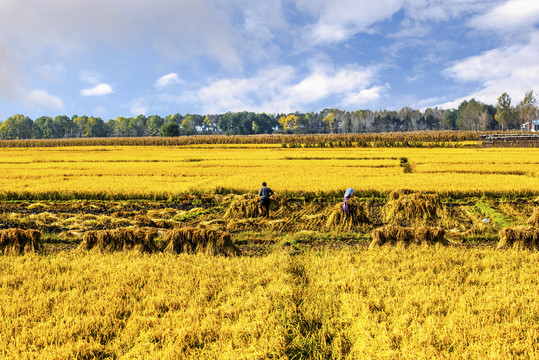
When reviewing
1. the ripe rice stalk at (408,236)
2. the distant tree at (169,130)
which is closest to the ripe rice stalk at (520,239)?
the ripe rice stalk at (408,236)

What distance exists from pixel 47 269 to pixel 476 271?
9.60 m

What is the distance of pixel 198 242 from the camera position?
8.76m

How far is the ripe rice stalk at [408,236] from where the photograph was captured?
29.5ft

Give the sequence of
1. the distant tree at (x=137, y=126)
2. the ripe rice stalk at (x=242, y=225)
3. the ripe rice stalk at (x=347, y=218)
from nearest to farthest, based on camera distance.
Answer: the ripe rice stalk at (x=347, y=218), the ripe rice stalk at (x=242, y=225), the distant tree at (x=137, y=126)

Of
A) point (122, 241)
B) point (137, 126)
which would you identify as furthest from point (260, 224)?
point (137, 126)

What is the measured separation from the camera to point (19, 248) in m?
8.70

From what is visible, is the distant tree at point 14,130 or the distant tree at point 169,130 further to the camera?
the distant tree at point 14,130

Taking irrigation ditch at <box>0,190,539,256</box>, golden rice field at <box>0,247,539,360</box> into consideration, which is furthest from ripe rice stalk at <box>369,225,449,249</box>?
golden rice field at <box>0,247,539,360</box>

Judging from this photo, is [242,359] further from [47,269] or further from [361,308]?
[47,269]

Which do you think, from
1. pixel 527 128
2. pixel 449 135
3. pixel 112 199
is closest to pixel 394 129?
pixel 527 128

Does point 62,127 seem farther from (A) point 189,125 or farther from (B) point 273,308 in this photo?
(B) point 273,308

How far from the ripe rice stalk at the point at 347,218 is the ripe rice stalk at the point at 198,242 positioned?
14.8 feet

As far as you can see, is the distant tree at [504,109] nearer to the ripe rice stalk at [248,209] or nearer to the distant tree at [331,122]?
the distant tree at [331,122]

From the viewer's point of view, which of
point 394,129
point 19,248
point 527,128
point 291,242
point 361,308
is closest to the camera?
point 361,308
